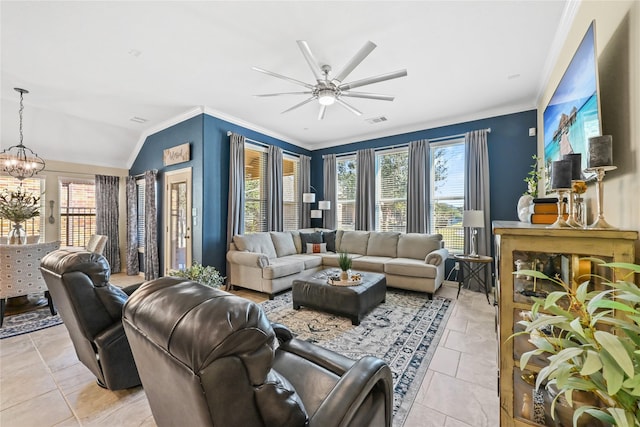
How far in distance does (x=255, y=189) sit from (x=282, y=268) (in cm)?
199

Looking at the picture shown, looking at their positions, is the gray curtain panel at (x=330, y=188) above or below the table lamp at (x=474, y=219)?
above

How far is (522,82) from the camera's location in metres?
3.43

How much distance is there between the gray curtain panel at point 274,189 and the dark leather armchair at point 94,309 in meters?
3.63

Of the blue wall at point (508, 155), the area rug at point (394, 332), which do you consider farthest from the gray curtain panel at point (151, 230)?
the blue wall at point (508, 155)

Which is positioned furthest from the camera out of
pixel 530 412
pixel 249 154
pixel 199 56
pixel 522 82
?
pixel 249 154

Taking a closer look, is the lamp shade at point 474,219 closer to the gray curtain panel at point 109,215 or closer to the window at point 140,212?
the window at point 140,212

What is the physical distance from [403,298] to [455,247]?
5.55ft

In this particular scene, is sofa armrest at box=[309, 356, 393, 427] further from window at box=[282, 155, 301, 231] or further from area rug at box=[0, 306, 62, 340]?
window at box=[282, 155, 301, 231]

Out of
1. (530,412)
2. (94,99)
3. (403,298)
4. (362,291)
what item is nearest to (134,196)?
(94,99)

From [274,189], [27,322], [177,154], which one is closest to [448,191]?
[274,189]

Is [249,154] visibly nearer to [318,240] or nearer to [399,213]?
[318,240]

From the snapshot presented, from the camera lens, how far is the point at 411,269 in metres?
3.89

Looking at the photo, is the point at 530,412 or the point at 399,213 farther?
the point at 399,213

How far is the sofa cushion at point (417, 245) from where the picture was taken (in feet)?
14.7
